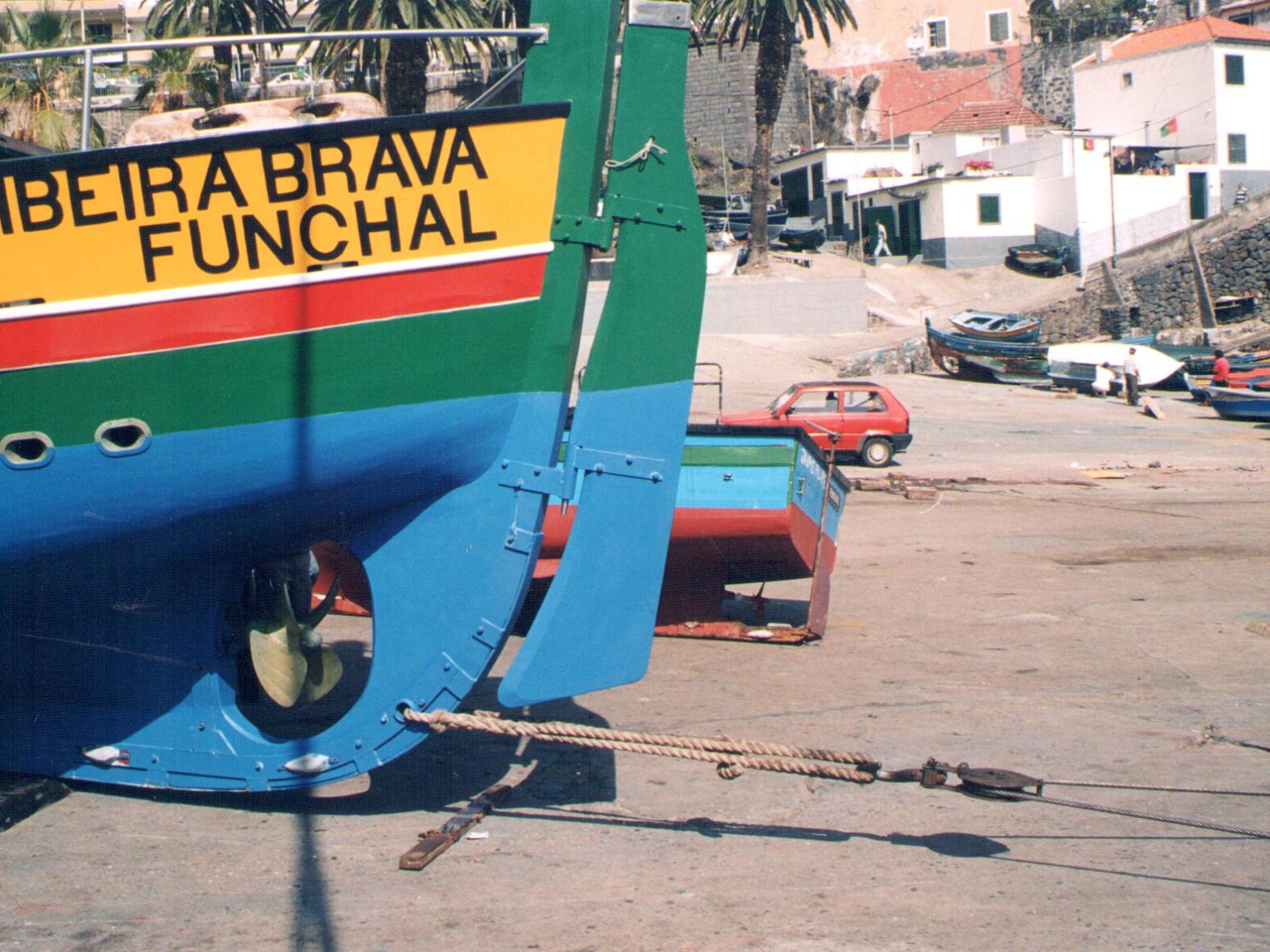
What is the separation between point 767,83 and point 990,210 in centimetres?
1116

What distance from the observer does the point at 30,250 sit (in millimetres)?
4871

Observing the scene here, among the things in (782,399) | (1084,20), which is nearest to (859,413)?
(782,399)

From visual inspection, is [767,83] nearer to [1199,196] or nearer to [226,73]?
[1199,196]

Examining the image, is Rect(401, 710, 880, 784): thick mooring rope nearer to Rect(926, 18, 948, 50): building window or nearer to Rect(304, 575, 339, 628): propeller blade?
Rect(304, 575, 339, 628): propeller blade

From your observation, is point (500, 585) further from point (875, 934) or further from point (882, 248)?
point (882, 248)

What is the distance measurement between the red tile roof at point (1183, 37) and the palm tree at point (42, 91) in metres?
40.7

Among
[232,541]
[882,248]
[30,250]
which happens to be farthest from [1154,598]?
[882,248]

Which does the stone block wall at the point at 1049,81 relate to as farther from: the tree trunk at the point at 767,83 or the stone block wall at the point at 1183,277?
the tree trunk at the point at 767,83

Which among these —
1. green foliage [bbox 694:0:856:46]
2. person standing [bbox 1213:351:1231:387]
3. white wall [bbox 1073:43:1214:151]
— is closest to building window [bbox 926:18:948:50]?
white wall [bbox 1073:43:1214:151]

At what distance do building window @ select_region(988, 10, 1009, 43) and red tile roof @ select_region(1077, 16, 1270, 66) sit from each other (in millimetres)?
13122

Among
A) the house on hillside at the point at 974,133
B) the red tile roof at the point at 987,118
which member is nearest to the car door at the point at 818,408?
the house on hillside at the point at 974,133

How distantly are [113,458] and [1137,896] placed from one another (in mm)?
4106

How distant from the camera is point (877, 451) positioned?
20.1 metres

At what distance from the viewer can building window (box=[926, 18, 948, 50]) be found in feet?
207
